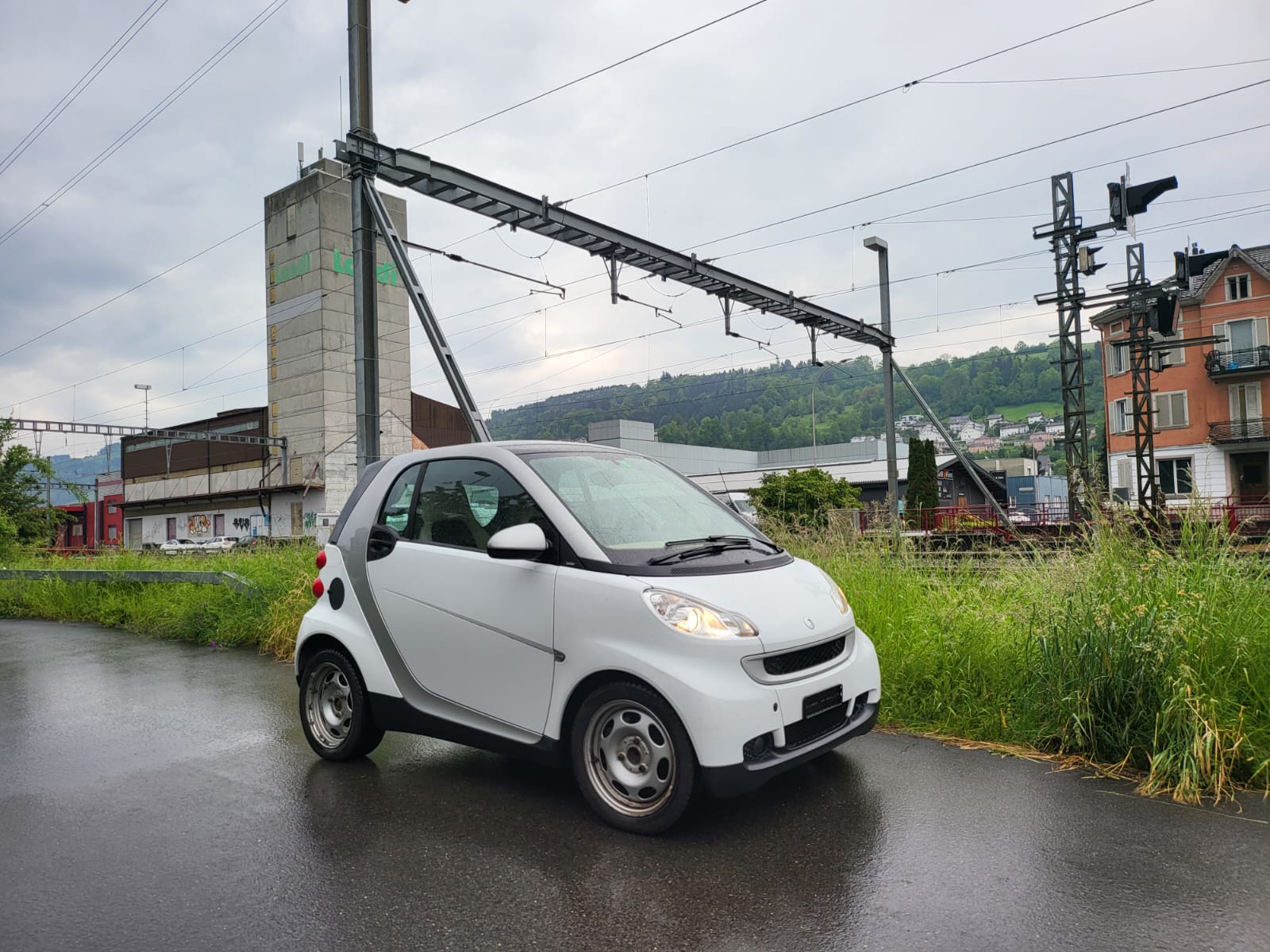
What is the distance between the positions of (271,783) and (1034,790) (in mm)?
3841

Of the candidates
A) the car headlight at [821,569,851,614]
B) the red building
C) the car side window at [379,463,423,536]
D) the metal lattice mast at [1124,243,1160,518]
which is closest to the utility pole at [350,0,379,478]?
the car side window at [379,463,423,536]

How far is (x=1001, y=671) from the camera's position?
5.19 meters

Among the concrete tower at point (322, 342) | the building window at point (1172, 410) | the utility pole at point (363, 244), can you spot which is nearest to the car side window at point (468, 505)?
the utility pole at point (363, 244)

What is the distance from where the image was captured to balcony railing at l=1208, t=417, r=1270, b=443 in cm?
4150

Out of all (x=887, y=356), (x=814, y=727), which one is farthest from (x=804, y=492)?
(x=814, y=727)

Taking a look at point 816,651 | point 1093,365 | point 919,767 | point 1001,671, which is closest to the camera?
point 816,651

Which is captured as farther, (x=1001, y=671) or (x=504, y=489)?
(x=1001, y=671)

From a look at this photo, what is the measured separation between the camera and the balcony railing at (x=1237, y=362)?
4138 centimetres

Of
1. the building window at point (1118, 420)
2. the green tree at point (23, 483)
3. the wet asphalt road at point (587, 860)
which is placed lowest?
the wet asphalt road at point (587, 860)

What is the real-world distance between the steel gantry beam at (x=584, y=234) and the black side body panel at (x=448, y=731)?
8.74m

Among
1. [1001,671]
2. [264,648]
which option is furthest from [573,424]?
[1001,671]

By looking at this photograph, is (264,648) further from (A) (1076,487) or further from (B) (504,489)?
(A) (1076,487)

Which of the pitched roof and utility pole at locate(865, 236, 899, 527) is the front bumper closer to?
utility pole at locate(865, 236, 899, 527)

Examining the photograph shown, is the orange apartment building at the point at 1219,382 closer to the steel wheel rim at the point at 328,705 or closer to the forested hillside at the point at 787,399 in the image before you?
the forested hillside at the point at 787,399
